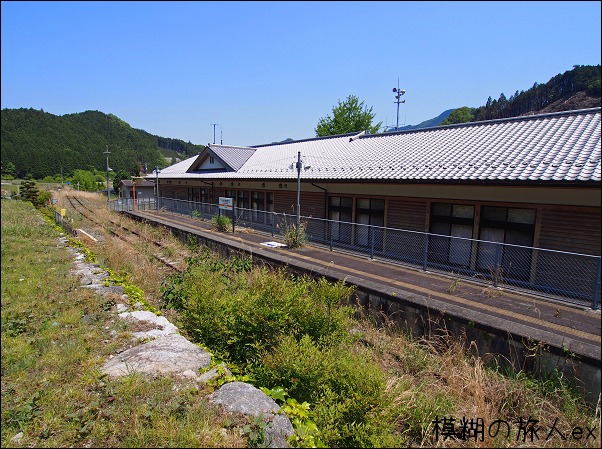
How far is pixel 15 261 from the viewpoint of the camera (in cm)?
220

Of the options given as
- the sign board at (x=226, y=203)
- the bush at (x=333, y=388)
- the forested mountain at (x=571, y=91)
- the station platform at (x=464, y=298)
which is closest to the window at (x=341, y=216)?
the station platform at (x=464, y=298)

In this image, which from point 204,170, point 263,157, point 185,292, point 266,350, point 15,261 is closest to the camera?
point 15,261

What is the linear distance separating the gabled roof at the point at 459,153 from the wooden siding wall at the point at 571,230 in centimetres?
18

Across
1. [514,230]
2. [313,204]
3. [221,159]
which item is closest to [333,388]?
[514,230]

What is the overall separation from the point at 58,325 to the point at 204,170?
81.6ft

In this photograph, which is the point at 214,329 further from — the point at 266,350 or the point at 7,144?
the point at 7,144

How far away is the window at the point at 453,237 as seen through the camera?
25.7ft

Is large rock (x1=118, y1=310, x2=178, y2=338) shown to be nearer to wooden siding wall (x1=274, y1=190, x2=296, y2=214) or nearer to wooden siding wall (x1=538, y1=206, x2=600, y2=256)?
wooden siding wall (x1=538, y1=206, x2=600, y2=256)

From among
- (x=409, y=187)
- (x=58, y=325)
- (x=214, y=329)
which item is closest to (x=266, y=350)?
(x=214, y=329)

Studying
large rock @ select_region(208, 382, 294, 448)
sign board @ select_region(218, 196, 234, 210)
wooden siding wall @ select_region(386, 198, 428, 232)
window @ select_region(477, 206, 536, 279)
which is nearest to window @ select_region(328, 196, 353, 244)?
wooden siding wall @ select_region(386, 198, 428, 232)

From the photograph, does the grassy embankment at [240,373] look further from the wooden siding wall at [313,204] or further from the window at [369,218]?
the wooden siding wall at [313,204]

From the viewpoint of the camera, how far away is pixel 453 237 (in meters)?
7.68

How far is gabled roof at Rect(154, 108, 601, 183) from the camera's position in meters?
2.29

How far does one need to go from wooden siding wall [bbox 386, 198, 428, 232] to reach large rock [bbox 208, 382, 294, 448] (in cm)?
802
